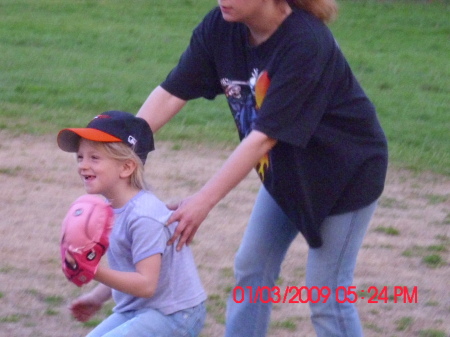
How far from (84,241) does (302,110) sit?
844 millimetres

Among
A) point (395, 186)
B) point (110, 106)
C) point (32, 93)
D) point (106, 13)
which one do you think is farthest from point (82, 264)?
point (106, 13)

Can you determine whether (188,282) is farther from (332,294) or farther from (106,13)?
(106,13)

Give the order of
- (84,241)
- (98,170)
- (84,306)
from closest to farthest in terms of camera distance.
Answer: (84,241) → (98,170) → (84,306)

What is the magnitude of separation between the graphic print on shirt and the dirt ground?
4.44 ft

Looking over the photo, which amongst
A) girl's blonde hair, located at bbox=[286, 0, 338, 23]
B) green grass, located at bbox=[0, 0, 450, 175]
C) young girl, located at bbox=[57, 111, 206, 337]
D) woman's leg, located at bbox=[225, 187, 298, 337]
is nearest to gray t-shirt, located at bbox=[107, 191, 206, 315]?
young girl, located at bbox=[57, 111, 206, 337]

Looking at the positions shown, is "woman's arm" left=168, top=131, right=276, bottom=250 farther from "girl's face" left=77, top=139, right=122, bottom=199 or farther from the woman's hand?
"girl's face" left=77, top=139, right=122, bottom=199

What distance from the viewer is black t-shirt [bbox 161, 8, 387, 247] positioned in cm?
275

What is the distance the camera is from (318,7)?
2.90 m

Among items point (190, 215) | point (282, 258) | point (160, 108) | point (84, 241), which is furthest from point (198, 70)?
point (84, 241)

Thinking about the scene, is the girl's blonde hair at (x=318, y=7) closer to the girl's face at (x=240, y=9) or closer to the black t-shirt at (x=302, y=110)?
the black t-shirt at (x=302, y=110)

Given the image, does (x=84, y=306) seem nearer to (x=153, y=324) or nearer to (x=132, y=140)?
(x=153, y=324)

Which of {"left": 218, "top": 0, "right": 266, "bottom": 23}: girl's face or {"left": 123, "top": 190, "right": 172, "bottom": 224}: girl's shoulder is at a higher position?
{"left": 218, "top": 0, "right": 266, "bottom": 23}: girl's face

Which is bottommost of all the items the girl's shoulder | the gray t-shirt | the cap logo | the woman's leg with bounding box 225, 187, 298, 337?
the woman's leg with bounding box 225, 187, 298, 337

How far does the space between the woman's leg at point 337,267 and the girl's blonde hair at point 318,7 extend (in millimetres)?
727
